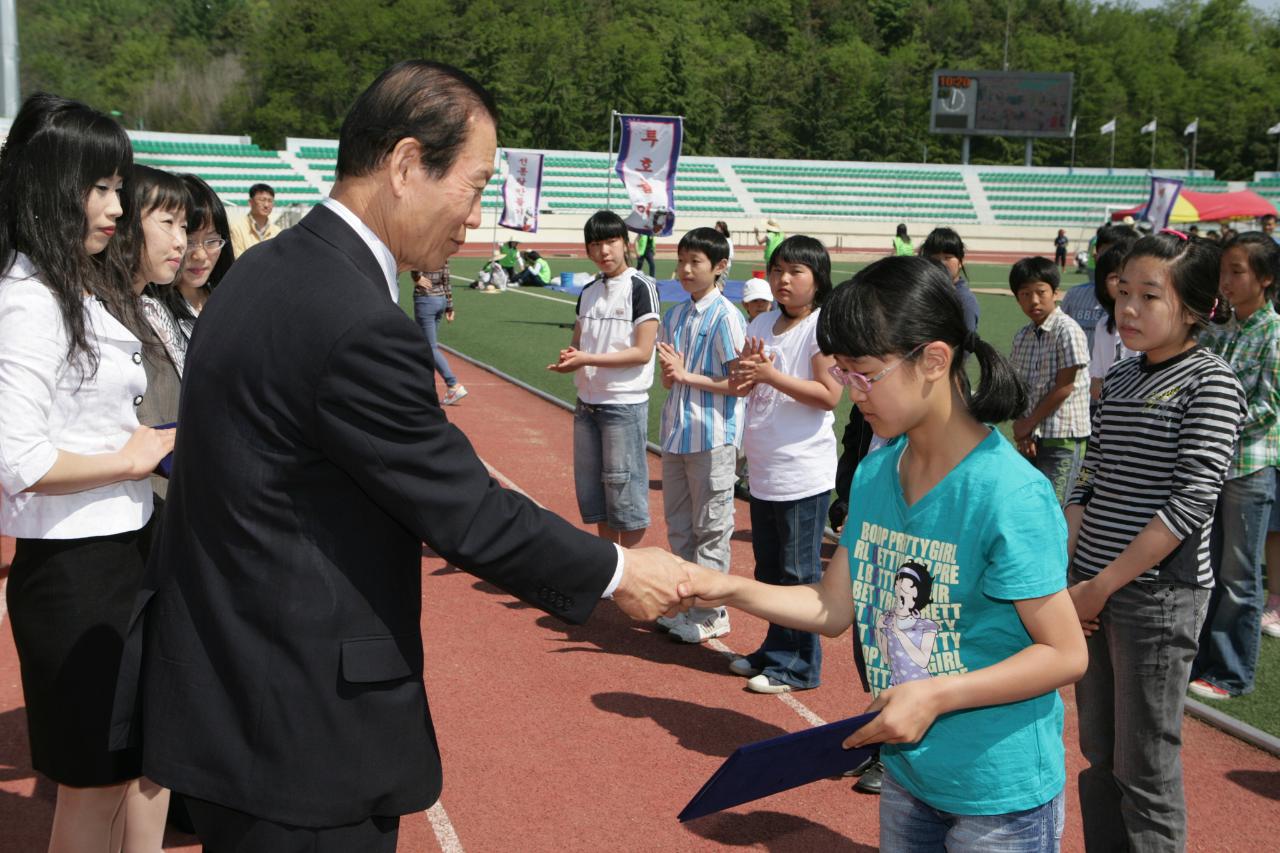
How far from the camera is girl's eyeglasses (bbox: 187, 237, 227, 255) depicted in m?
4.44

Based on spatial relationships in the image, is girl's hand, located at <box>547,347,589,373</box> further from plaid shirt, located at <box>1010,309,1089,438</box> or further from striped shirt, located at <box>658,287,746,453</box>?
plaid shirt, located at <box>1010,309,1089,438</box>

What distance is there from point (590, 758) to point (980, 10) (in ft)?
392

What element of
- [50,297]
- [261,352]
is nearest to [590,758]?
[50,297]

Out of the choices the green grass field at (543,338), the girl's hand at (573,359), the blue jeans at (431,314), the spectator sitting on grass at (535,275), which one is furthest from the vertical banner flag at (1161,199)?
the girl's hand at (573,359)

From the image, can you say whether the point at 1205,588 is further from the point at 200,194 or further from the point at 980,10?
the point at 980,10

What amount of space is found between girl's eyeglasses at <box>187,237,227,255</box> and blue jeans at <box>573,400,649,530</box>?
2741 millimetres

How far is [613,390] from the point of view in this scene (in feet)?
22.0

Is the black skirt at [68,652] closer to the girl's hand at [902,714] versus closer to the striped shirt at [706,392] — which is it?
the girl's hand at [902,714]

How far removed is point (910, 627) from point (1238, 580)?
3.94 meters

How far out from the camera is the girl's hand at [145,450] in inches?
120

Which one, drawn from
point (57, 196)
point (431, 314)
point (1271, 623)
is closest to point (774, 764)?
point (57, 196)

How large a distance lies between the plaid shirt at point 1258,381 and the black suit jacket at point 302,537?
4.74 metres

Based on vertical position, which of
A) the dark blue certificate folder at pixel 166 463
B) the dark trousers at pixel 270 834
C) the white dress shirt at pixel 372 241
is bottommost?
the dark trousers at pixel 270 834

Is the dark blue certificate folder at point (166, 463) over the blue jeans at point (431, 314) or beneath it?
over
